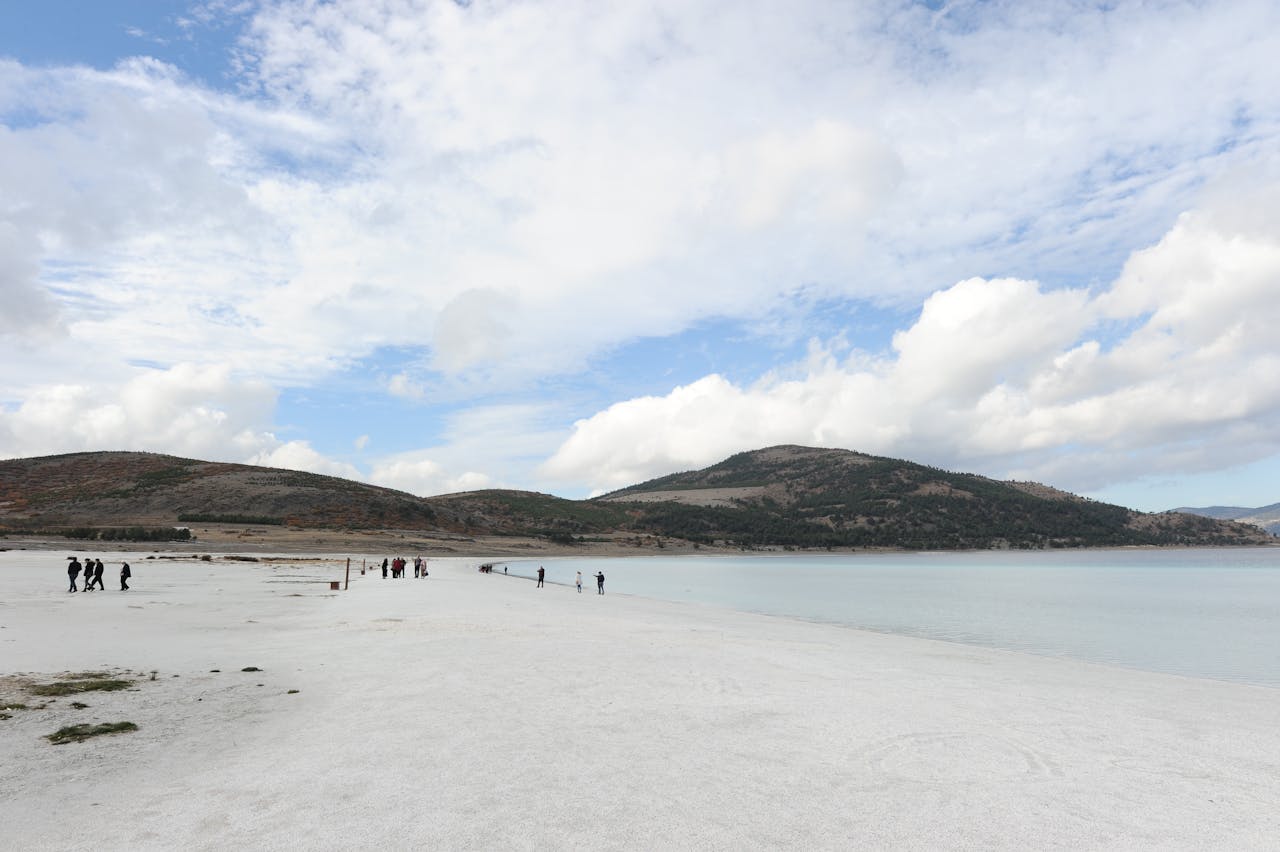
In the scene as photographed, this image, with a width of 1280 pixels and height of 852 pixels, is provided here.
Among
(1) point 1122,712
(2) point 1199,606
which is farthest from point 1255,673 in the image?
(2) point 1199,606

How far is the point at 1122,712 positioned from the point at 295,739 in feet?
49.4

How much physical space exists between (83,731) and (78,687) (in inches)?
144

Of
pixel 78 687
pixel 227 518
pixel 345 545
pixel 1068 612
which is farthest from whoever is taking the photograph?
pixel 227 518

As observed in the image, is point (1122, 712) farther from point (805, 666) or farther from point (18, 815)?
point (18, 815)

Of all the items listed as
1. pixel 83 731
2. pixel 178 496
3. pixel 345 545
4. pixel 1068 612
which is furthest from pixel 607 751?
pixel 178 496

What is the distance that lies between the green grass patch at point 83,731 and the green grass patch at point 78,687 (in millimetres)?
2841

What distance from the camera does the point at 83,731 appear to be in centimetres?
1016

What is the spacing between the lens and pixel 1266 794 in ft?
29.4

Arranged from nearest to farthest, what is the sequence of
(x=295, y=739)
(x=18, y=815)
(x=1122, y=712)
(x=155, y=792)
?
1. (x=18, y=815)
2. (x=155, y=792)
3. (x=295, y=739)
4. (x=1122, y=712)

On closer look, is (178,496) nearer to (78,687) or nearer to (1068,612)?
(78,687)

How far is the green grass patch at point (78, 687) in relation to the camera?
12.5 meters

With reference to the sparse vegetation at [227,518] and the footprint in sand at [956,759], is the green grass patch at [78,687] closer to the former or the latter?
the footprint in sand at [956,759]

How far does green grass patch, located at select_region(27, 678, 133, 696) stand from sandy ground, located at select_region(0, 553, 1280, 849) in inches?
13.3

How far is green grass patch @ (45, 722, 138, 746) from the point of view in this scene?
9805 millimetres
